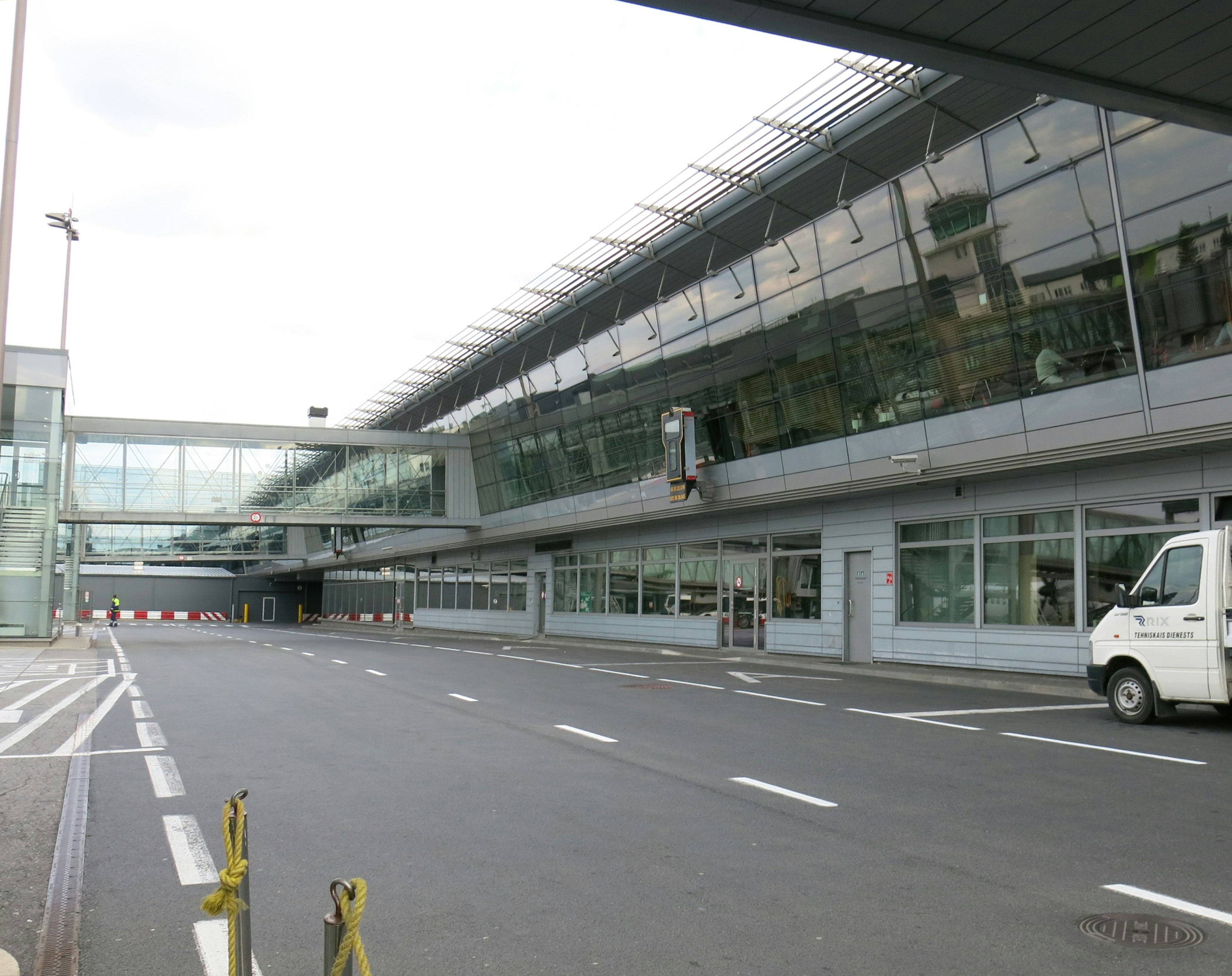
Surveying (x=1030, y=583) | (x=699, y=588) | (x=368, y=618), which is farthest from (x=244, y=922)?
(x=368, y=618)

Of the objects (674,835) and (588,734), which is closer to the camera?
(674,835)

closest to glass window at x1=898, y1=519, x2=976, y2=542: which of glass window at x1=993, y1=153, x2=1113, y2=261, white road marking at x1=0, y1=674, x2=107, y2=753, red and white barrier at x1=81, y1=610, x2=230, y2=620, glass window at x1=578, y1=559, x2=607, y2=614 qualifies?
glass window at x1=993, y1=153, x2=1113, y2=261

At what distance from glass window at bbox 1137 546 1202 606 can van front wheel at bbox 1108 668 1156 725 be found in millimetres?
1002

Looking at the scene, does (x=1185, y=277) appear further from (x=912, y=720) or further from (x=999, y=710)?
(x=912, y=720)

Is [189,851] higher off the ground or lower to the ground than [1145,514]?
lower

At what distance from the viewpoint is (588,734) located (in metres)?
11.9

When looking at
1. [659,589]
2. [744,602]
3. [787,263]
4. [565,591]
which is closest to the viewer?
[787,263]

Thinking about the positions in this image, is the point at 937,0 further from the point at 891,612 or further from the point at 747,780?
the point at 891,612

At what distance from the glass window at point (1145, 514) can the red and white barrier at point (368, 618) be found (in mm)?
44803

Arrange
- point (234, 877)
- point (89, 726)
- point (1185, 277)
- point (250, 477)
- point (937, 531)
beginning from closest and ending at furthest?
point (234, 877)
point (89, 726)
point (1185, 277)
point (937, 531)
point (250, 477)

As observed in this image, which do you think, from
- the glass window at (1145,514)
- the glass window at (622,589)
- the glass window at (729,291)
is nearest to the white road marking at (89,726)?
the glass window at (1145,514)

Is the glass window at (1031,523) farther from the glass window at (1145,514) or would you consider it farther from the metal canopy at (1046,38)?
the metal canopy at (1046,38)

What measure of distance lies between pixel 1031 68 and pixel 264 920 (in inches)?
275

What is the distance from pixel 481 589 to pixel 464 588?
2.31 metres
